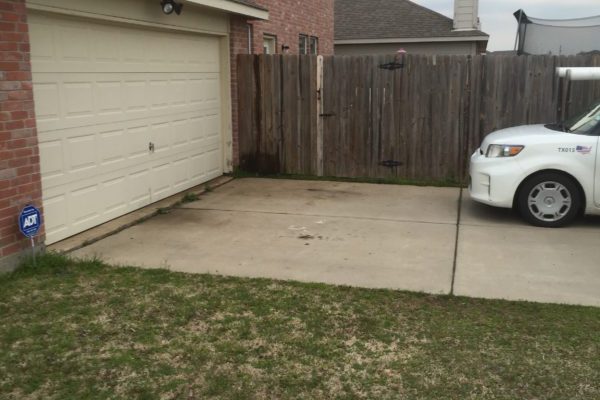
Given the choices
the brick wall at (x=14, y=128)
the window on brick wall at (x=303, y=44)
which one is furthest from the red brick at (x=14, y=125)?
the window on brick wall at (x=303, y=44)

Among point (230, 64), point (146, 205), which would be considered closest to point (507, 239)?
point (146, 205)

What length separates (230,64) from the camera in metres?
11.0

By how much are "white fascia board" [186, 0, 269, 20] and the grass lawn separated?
4918mm

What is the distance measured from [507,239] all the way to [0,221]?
5.17 meters

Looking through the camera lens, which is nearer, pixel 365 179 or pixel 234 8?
pixel 234 8

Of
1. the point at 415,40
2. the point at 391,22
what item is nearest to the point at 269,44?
the point at 415,40

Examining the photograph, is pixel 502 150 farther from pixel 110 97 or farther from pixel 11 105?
pixel 11 105

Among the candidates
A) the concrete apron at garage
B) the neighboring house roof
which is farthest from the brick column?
the neighboring house roof

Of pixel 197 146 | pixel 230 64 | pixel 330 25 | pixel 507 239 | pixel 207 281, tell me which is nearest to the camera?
pixel 207 281

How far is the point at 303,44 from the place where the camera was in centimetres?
1712

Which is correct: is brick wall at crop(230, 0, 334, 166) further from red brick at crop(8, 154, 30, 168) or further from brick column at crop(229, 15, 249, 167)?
red brick at crop(8, 154, 30, 168)

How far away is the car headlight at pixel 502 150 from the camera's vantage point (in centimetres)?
754

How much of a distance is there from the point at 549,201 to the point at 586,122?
1028mm

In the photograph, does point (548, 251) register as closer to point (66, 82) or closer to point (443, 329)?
point (443, 329)
